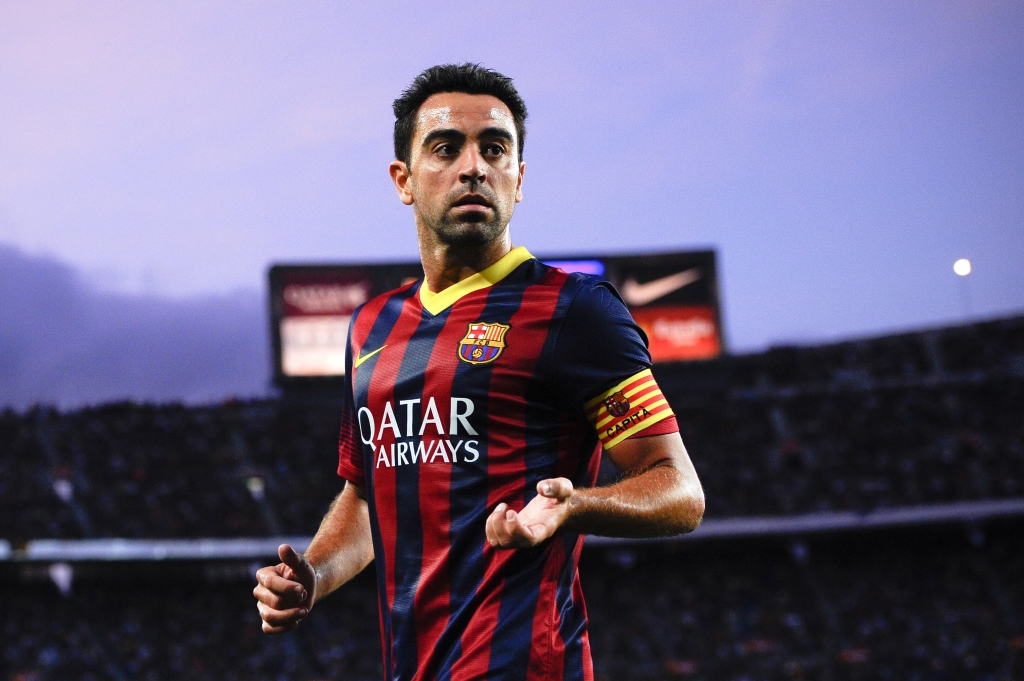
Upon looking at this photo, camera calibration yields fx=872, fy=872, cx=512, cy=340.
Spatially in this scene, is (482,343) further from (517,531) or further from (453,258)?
(517,531)

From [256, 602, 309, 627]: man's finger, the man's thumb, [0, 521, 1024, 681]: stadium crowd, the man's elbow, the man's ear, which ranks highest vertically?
the man's ear

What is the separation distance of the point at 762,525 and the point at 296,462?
13496mm

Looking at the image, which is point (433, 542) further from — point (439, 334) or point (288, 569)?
point (439, 334)

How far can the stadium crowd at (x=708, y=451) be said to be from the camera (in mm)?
23938

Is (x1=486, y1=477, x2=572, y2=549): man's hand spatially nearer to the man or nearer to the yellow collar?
the man

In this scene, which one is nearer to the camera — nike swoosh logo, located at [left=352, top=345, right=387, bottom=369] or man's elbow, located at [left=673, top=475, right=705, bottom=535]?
man's elbow, located at [left=673, top=475, right=705, bottom=535]

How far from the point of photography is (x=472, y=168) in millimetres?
2402

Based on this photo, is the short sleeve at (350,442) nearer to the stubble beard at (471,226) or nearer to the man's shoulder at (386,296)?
the man's shoulder at (386,296)

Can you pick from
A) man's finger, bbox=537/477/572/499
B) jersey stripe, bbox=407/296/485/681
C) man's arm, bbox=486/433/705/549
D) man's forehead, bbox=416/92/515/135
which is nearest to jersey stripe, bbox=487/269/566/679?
jersey stripe, bbox=407/296/485/681

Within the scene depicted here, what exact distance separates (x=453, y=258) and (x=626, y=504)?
0.96m

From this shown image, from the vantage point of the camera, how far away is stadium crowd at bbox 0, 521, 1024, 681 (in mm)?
20812

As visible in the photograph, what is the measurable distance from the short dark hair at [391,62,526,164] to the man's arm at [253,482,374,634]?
3.80ft

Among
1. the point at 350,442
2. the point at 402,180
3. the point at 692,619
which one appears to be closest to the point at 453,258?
the point at 402,180

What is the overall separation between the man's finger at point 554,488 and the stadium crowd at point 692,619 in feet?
65.3
